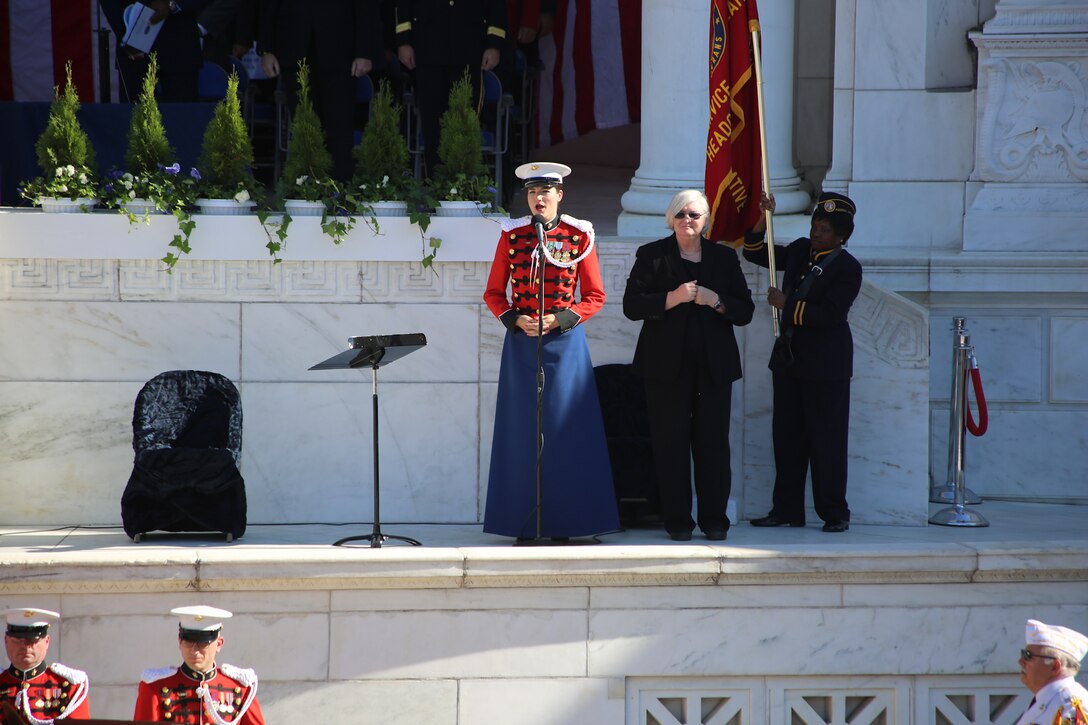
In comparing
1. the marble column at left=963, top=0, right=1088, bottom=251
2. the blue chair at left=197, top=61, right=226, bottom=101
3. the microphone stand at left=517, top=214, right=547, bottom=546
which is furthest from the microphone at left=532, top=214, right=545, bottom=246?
the blue chair at left=197, top=61, right=226, bottom=101

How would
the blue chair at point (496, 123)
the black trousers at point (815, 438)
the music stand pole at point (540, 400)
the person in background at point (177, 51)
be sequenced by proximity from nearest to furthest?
the music stand pole at point (540, 400) < the black trousers at point (815, 438) < the blue chair at point (496, 123) < the person in background at point (177, 51)

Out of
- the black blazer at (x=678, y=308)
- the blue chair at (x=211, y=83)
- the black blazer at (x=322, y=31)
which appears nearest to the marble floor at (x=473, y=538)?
the black blazer at (x=678, y=308)

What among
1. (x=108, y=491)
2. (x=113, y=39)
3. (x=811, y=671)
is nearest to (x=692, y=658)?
(x=811, y=671)

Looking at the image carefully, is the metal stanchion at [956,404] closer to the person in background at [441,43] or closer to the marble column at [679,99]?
the marble column at [679,99]

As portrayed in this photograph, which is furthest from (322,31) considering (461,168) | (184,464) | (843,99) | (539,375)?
(539,375)

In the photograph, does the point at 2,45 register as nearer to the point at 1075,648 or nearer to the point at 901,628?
the point at 901,628

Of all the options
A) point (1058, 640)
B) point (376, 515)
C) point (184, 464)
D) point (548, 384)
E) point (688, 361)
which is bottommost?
point (1058, 640)

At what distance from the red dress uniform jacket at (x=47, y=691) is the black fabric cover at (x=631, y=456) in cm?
309

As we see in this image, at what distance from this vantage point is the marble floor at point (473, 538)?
8078 mm

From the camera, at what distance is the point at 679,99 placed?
977cm

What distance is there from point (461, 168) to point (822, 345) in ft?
7.14

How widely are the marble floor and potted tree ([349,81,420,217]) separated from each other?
1719 mm

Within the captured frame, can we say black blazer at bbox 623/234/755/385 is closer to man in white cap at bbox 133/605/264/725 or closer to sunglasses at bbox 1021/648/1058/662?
sunglasses at bbox 1021/648/1058/662

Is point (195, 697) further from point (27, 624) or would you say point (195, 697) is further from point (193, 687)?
point (27, 624)
